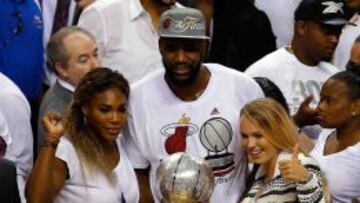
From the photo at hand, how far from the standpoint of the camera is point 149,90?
5.96m

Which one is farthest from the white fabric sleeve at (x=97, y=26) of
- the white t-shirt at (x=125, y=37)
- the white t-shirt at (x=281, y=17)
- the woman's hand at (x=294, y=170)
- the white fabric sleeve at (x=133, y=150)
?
the woman's hand at (x=294, y=170)

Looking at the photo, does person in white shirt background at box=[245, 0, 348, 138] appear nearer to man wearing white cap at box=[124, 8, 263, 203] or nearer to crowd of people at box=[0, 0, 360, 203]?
crowd of people at box=[0, 0, 360, 203]

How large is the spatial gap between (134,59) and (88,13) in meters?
0.41

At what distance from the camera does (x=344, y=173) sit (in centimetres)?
609

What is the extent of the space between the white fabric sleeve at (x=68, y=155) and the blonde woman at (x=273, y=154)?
85cm

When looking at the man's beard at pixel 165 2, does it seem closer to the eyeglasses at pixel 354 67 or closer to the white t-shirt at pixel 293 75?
the white t-shirt at pixel 293 75

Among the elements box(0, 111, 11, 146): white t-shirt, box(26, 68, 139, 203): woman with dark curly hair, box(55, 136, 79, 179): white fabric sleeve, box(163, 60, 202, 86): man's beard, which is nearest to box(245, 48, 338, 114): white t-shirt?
box(163, 60, 202, 86): man's beard

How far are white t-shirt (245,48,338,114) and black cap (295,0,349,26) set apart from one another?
273mm

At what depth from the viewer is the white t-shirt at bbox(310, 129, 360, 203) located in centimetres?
608

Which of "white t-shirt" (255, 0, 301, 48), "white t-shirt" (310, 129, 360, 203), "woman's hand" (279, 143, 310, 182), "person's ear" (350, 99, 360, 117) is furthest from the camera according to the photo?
"white t-shirt" (255, 0, 301, 48)

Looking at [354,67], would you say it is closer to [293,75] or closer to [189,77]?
[293,75]

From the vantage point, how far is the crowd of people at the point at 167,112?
18.4 feet

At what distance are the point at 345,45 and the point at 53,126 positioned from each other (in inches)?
119

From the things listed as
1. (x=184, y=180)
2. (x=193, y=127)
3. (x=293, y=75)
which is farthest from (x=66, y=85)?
(x=184, y=180)
